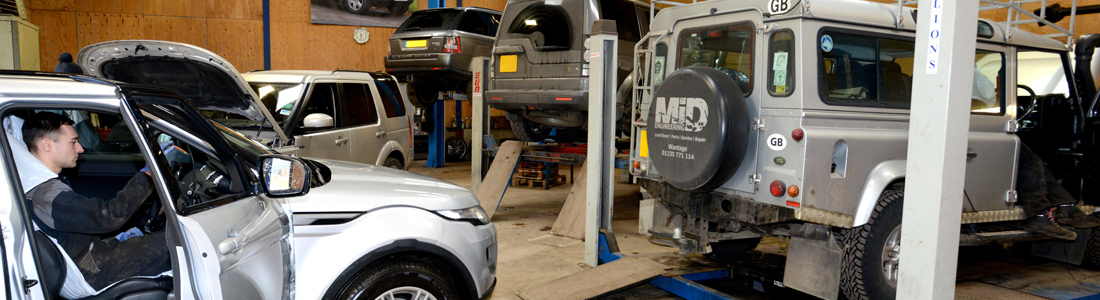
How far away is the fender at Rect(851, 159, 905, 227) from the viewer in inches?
155

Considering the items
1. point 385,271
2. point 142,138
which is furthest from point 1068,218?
point 142,138

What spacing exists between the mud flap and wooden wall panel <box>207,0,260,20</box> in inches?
452

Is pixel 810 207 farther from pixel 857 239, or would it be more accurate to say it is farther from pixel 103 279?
pixel 103 279

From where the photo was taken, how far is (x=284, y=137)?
538 cm

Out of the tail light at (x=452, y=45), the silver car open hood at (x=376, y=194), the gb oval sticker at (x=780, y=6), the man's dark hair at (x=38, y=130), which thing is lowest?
the silver car open hood at (x=376, y=194)

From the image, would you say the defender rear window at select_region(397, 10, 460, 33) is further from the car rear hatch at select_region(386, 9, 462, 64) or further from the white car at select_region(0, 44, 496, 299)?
the white car at select_region(0, 44, 496, 299)

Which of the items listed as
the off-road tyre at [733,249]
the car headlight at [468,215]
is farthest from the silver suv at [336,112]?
the off-road tyre at [733,249]

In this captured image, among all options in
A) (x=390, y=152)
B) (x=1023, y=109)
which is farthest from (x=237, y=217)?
(x=1023, y=109)

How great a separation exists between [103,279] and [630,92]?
16.4 feet

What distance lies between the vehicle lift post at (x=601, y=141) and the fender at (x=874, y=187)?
188cm

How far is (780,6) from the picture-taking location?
13.4 ft

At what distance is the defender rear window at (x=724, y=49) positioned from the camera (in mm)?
4340

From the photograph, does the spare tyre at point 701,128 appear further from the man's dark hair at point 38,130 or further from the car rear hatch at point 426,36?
the car rear hatch at point 426,36

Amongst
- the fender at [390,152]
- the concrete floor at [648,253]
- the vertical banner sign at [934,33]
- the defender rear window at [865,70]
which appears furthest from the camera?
the fender at [390,152]
